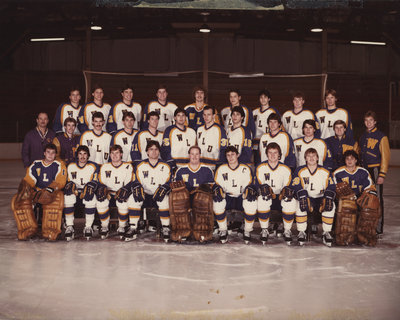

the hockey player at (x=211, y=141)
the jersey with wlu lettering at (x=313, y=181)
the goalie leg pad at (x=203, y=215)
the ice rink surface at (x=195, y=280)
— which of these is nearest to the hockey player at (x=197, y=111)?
the hockey player at (x=211, y=141)

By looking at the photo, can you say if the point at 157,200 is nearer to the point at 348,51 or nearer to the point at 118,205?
the point at 118,205

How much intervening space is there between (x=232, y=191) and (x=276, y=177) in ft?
1.43

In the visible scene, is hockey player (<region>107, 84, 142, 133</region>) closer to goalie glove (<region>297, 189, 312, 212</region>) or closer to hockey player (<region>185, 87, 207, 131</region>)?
hockey player (<region>185, 87, 207, 131</region>)

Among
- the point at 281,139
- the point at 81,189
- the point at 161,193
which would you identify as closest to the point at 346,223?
the point at 281,139

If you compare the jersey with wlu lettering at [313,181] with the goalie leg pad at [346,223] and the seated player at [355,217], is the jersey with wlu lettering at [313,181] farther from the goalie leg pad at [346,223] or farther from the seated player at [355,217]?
the goalie leg pad at [346,223]

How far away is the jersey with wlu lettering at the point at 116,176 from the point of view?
4.87 meters

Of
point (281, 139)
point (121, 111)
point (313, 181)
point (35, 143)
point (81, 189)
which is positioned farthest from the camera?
point (121, 111)

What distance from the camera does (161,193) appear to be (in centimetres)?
462

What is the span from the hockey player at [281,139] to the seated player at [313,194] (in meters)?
0.24

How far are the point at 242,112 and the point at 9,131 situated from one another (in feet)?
29.4

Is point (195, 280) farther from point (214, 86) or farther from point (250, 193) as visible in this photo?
point (214, 86)

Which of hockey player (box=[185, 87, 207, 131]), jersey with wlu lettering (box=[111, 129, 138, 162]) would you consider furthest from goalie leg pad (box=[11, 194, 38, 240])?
hockey player (box=[185, 87, 207, 131])

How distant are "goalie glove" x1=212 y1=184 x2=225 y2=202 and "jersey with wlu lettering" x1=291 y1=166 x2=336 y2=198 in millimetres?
673

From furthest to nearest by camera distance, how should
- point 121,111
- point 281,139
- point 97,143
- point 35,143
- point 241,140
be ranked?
1. point 121,111
2. point 35,143
3. point 97,143
4. point 241,140
5. point 281,139
